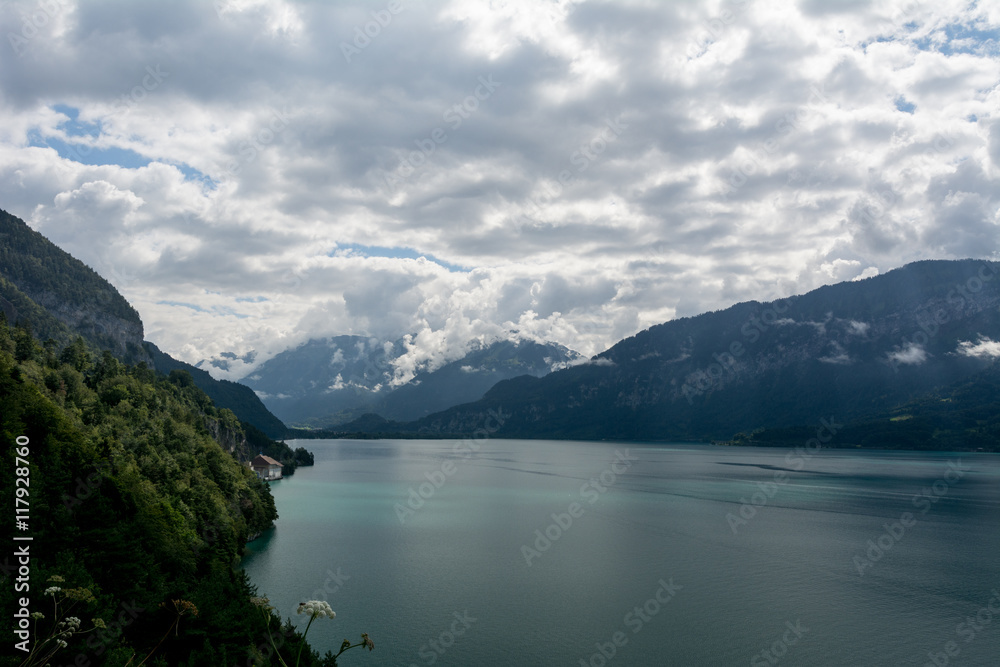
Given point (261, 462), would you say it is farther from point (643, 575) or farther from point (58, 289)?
point (643, 575)

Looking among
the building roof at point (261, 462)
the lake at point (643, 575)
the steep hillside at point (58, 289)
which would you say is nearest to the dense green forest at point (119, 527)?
the lake at point (643, 575)

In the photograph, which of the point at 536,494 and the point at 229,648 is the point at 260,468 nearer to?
the point at 536,494

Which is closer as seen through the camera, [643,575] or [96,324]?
[643,575]

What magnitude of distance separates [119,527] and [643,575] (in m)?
42.0

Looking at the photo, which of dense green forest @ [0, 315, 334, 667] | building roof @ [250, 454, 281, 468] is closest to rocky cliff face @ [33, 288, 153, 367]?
building roof @ [250, 454, 281, 468]

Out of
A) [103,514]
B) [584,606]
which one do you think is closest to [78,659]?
[103,514]

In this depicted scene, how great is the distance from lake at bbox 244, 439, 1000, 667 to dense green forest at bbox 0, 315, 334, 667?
7963 millimetres

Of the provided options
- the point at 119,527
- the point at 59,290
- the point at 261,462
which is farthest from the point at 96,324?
the point at 119,527

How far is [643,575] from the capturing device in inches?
2172

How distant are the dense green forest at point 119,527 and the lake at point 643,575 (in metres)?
7.96

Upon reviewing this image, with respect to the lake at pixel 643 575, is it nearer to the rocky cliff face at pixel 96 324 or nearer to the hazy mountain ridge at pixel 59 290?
the rocky cliff face at pixel 96 324

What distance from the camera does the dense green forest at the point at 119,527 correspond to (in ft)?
78.9

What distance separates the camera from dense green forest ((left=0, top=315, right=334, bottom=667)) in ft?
78.9

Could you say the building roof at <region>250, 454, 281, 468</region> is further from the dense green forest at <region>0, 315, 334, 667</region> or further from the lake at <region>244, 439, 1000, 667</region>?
the dense green forest at <region>0, 315, 334, 667</region>
